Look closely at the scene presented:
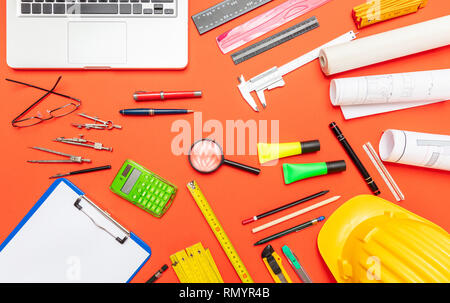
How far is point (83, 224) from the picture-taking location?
1.00m

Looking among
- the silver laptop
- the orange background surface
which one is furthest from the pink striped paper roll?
the silver laptop

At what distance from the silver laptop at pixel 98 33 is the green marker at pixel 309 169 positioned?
473 millimetres

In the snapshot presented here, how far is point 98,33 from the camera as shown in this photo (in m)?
0.96

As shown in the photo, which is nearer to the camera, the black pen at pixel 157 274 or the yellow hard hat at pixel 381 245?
the yellow hard hat at pixel 381 245

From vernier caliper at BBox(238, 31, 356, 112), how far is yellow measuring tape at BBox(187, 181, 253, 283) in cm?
33

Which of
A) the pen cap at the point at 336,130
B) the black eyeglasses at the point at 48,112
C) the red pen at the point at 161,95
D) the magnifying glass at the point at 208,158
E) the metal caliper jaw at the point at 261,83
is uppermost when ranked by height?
the metal caliper jaw at the point at 261,83

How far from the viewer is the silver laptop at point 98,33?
0.95 metres

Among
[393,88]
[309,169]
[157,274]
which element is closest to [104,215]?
[157,274]

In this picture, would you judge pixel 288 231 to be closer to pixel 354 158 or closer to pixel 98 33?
pixel 354 158

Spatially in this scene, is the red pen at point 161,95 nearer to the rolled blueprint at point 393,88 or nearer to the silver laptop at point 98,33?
the silver laptop at point 98,33

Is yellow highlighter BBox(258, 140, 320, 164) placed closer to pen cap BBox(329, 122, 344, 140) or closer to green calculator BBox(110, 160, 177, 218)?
pen cap BBox(329, 122, 344, 140)

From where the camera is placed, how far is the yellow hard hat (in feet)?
2.57

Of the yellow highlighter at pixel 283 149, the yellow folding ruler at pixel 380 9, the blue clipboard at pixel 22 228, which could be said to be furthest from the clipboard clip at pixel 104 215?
the yellow folding ruler at pixel 380 9
